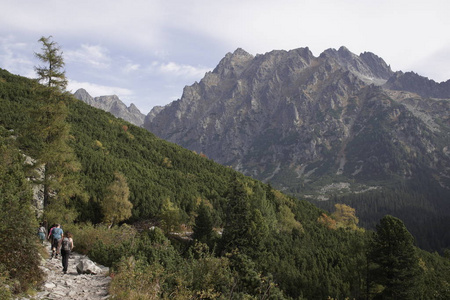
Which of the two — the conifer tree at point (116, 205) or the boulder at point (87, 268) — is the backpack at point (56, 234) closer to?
the boulder at point (87, 268)

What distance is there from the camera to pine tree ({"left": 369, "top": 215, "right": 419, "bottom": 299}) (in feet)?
99.2

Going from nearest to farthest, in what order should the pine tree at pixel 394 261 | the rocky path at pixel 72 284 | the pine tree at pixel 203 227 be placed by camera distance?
the rocky path at pixel 72 284 < the pine tree at pixel 394 261 < the pine tree at pixel 203 227

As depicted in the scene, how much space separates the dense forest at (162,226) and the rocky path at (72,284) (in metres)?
0.64

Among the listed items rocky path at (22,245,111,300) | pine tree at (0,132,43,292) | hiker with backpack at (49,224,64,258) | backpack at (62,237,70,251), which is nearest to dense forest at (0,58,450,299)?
pine tree at (0,132,43,292)

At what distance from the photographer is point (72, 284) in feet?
36.7

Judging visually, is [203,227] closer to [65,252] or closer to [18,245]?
[65,252]

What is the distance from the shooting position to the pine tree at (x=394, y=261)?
3023 centimetres

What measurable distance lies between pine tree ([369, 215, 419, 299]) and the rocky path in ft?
106

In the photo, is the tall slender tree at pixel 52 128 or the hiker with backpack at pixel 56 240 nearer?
the hiker with backpack at pixel 56 240

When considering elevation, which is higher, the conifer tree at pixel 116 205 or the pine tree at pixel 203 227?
the conifer tree at pixel 116 205

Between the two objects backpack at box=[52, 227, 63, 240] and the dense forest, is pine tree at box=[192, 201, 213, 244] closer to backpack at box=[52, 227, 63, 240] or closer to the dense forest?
the dense forest

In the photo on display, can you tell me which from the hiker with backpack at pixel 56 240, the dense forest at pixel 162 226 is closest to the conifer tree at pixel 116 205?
the dense forest at pixel 162 226

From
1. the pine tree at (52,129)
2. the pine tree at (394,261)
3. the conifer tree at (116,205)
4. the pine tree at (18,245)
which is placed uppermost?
the pine tree at (52,129)

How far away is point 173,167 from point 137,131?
17.9 metres
